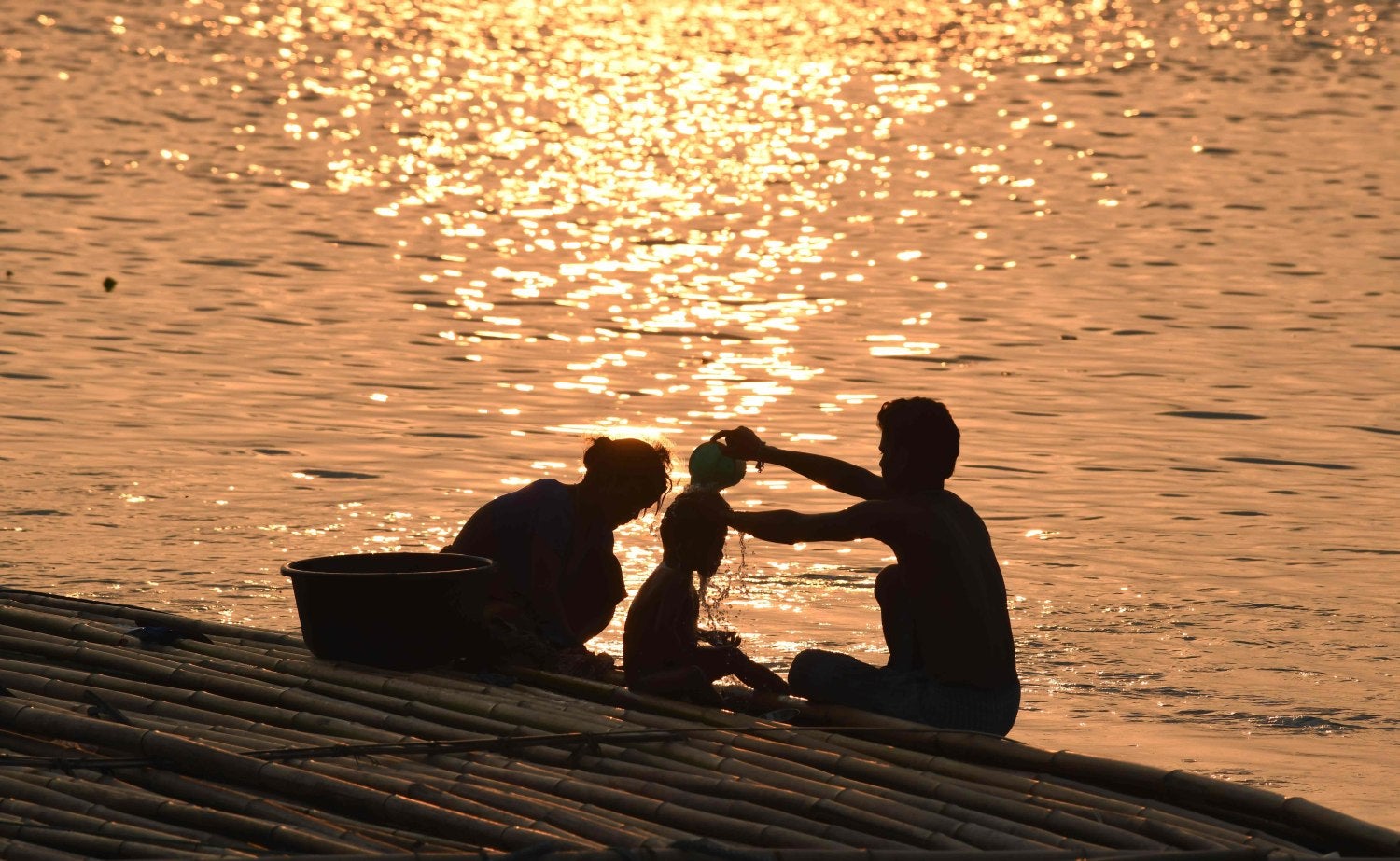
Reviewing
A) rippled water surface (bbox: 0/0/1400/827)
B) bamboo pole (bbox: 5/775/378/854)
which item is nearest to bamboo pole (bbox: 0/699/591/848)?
bamboo pole (bbox: 5/775/378/854)

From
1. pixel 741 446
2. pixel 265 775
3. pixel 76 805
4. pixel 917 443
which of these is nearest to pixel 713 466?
pixel 741 446

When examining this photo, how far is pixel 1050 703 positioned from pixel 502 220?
15.2 meters

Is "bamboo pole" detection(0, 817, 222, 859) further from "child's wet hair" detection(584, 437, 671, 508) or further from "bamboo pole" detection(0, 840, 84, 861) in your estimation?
"child's wet hair" detection(584, 437, 671, 508)

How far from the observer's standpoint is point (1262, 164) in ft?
92.1

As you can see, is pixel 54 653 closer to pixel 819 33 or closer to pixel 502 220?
pixel 502 220

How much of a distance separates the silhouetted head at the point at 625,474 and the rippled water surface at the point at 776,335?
2.07 meters

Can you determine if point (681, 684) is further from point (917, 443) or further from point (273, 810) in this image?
point (273, 810)

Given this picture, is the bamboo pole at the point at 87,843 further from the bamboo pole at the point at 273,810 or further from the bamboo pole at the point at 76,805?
the bamboo pole at the point at 273,810

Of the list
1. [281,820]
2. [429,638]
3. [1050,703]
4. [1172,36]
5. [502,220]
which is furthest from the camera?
[1172,36]

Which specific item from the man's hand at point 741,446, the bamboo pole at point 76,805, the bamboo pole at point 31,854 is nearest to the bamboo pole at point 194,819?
the bamboo pole at point 76,805

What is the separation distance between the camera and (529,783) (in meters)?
5.92

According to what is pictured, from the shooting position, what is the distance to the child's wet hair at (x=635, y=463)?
24.9 ft

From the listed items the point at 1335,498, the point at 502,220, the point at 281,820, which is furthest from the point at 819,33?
the point at 281,820

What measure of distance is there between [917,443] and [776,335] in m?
10.6
